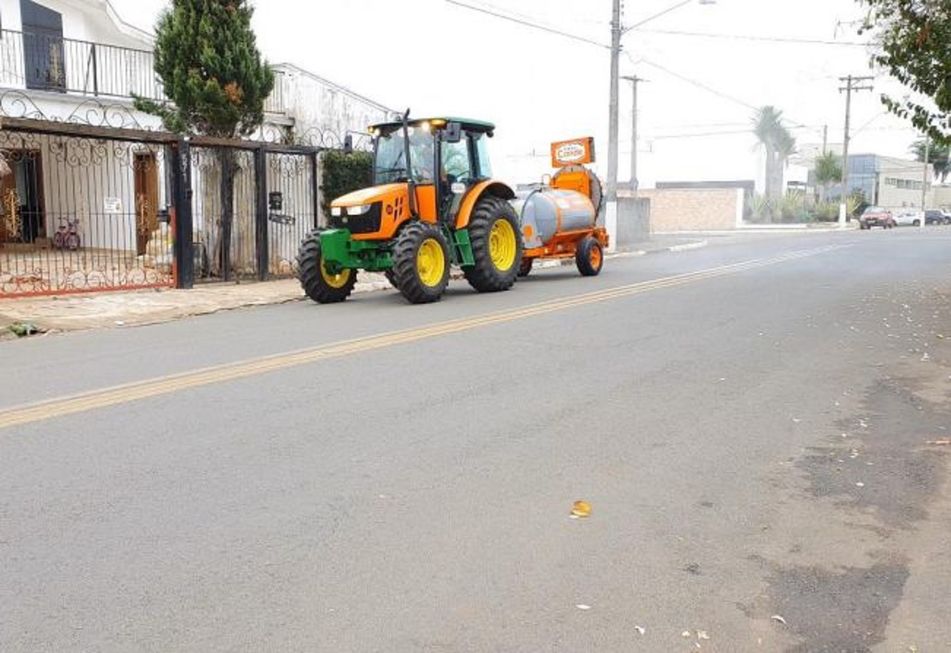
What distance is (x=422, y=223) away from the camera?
45.3 feet

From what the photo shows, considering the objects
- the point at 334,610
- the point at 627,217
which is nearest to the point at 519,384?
the point at 334,610

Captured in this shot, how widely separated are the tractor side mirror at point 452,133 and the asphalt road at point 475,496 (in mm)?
5196

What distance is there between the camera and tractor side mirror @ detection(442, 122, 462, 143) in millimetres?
13961

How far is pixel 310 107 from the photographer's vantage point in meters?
21.5

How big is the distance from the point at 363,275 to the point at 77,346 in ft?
30.3

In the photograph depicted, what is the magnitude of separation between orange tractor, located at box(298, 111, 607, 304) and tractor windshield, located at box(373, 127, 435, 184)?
0.02 m

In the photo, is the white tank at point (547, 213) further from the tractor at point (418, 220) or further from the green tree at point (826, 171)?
the green tree at point (826, 171)

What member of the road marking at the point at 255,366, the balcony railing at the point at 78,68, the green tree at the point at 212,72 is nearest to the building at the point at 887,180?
the balcony railing at the point at 78,68

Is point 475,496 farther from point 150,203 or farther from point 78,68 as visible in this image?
point 78,68

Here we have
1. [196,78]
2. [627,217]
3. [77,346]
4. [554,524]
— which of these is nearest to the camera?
[554,524]

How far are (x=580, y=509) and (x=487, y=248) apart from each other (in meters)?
10.6

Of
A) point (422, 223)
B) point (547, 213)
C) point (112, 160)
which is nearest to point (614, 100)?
point (547, 213)

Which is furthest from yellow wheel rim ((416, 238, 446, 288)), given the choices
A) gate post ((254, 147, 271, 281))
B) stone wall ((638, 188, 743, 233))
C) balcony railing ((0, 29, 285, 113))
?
stone wall ((638, 188, 743, 233))

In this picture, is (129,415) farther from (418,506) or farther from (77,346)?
(77,346)
